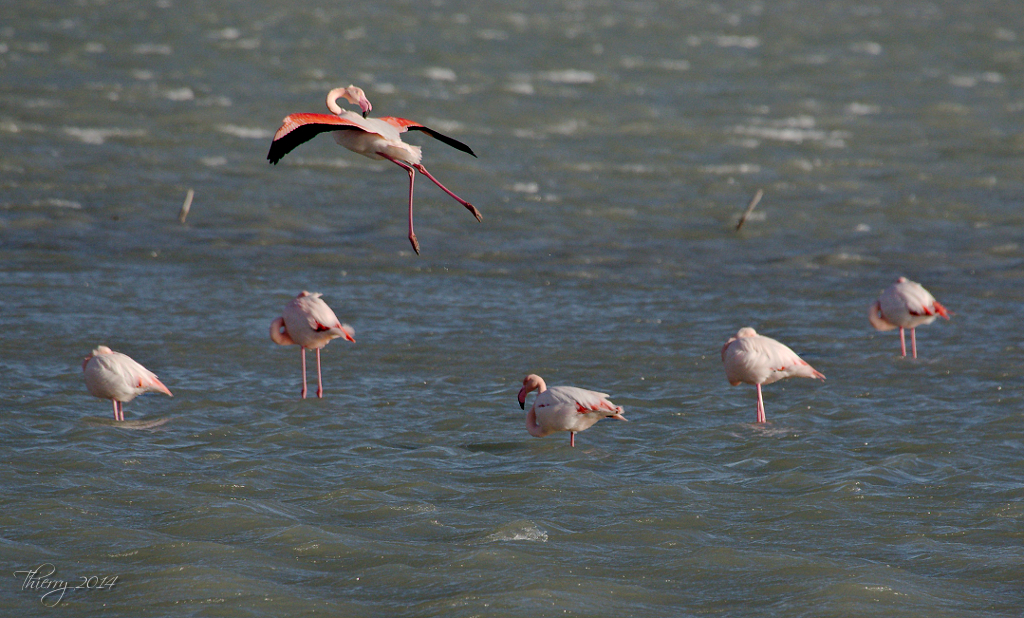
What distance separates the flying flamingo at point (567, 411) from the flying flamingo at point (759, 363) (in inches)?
45.2

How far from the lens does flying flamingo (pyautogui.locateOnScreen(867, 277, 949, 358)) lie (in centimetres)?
1045

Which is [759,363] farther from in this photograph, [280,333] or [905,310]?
[280,333]

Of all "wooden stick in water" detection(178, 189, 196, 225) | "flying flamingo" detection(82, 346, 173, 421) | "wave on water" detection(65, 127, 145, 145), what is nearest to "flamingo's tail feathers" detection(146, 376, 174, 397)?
"flying flamingo" detection(82, 346, 173, 421)

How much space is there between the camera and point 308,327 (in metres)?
9.52

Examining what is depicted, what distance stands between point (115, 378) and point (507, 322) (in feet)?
12.4

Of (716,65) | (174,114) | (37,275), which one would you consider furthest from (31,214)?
(716,65)

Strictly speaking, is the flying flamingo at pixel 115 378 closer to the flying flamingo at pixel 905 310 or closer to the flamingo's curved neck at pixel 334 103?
the flamingo's curved neck at pixel 334 103

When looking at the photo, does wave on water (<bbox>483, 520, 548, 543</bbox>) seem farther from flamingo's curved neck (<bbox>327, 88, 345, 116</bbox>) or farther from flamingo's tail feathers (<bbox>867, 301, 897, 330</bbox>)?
flamingo's tail feathers (<bbox>867, 301, 897, 330</bbox>)

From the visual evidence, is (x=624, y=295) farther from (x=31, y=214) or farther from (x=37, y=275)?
(x=31, y=214)

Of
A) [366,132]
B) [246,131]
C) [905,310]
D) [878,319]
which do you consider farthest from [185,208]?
[366,132]

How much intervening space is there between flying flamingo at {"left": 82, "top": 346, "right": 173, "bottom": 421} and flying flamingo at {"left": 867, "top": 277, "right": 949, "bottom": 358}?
5952 mm

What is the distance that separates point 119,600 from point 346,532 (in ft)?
A: 4.15
